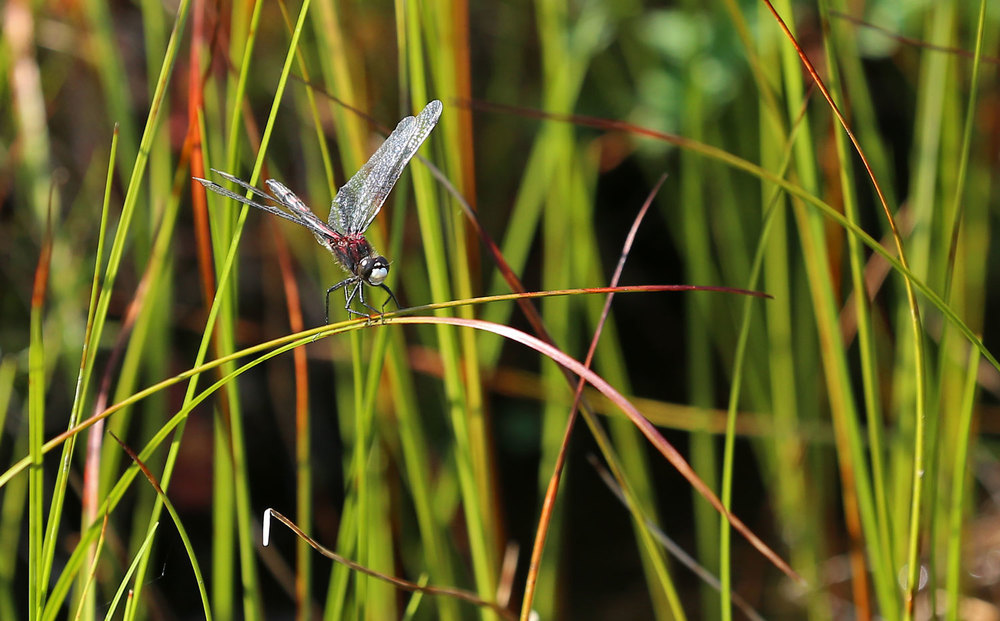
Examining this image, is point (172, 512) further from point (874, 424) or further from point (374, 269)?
point (874, 424)

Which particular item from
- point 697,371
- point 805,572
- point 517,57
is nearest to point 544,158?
point 697,371

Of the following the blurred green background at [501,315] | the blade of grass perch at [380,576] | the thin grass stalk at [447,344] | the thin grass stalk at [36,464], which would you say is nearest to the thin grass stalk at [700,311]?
the blurred green background at [501,315]

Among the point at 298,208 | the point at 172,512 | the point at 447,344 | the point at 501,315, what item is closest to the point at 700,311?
the point at 501,315

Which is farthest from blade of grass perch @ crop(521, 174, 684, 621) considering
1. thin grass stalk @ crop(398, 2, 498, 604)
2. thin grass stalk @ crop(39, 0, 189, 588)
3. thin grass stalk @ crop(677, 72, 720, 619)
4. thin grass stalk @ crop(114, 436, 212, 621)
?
thin grass stalk @ crop(677, 72, 720, 619)

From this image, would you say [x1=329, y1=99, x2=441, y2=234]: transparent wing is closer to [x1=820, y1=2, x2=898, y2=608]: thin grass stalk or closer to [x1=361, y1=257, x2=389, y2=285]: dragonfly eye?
[x1=361, y1=257, x2=389, y2=285]: dragonfly eye

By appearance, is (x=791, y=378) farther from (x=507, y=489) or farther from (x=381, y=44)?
(x=381, y=44)
